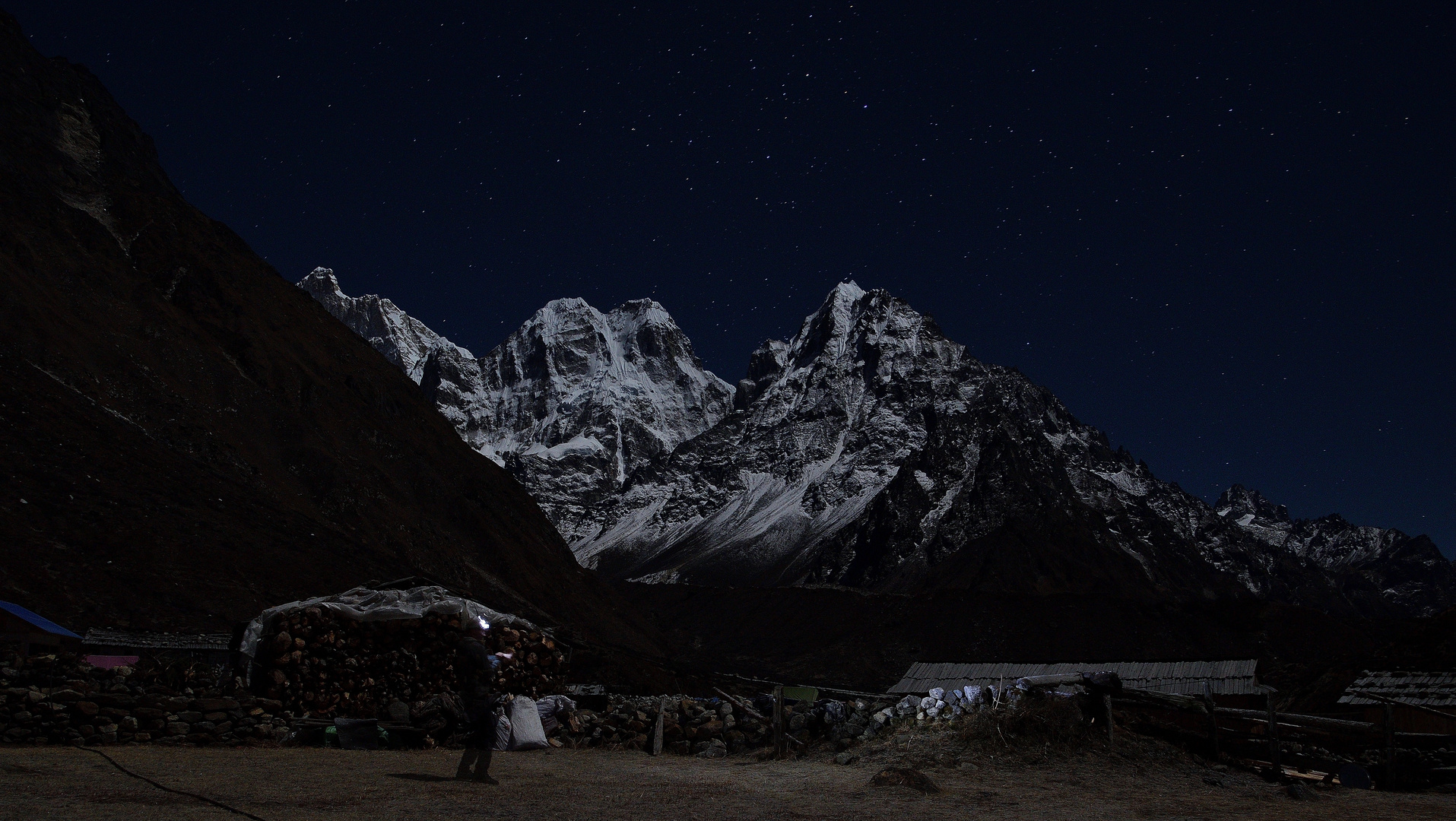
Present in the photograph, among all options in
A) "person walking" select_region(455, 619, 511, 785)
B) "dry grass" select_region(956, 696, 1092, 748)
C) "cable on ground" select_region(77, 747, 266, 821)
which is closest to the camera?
"cable on ground" select_region(77, 747, 266, 821)

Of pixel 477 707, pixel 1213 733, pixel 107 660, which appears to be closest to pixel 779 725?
pixel 477 707

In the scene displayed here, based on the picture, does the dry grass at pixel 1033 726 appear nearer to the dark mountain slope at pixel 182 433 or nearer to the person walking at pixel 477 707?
the person walking at pixel 477 707

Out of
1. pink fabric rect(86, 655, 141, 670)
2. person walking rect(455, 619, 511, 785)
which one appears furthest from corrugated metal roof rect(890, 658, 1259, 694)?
person walking rect(455, 619, 511, 785)

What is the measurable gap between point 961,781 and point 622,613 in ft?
264

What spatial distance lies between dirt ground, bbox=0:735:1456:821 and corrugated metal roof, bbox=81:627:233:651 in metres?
17.7

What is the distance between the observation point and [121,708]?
45.8ft

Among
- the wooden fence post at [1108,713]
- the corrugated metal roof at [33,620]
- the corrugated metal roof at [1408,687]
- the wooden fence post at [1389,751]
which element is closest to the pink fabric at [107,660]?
the corrugated metal roof at [33,620]

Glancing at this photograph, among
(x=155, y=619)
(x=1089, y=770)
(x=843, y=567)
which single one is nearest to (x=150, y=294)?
(x=155, y=619)

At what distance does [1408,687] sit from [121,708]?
34556 mm

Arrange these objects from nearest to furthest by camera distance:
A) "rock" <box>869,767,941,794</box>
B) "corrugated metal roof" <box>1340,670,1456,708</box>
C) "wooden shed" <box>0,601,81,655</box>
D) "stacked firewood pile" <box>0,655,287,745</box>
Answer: "rock" <box>869,767,941,794</box>, "stacked firewood pile" <box>0,655,287,745</box>, "wooden shed" <box>0,601,81,655</box>, "corrugated metal roof" <box>1340,670,1456,708</box>

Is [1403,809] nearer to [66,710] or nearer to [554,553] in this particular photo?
[66,710]

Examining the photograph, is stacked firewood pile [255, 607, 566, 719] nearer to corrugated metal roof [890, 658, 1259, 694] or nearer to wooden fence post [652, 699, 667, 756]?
wooden fence post [652, 699, 667, 756]

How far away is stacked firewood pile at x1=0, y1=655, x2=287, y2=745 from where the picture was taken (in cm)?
1323

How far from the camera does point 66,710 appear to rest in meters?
13.5
